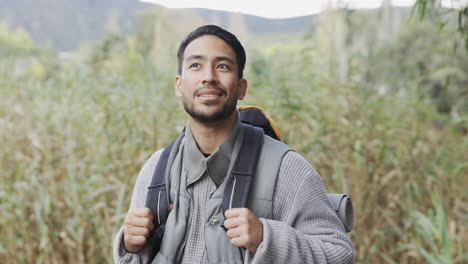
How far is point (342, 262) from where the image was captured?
1.11 metres

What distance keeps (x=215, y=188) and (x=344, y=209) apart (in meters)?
0.37

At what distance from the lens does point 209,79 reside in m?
1.14

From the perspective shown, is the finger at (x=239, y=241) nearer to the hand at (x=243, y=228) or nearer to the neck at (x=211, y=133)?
the hand at (x=243, y=228)

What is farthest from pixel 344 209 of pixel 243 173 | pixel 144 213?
pixel 144 213

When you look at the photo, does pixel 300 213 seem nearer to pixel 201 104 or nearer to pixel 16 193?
pixel 201 104

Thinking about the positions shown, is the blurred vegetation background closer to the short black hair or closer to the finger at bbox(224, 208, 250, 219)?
the short black hair

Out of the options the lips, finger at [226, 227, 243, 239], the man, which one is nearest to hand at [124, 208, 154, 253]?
the man

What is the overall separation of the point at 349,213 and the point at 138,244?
597mm

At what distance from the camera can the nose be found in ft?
3.76

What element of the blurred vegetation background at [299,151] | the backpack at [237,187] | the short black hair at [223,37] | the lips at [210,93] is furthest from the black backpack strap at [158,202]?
the blurred vegetation background at [299,151]

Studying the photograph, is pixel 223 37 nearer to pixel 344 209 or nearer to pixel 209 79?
pixel 209 79

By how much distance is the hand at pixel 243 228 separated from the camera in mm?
1012

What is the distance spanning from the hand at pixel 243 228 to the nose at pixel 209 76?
339 mm

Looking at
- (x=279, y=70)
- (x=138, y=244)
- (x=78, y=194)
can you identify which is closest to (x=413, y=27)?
(x=279, y=70)
